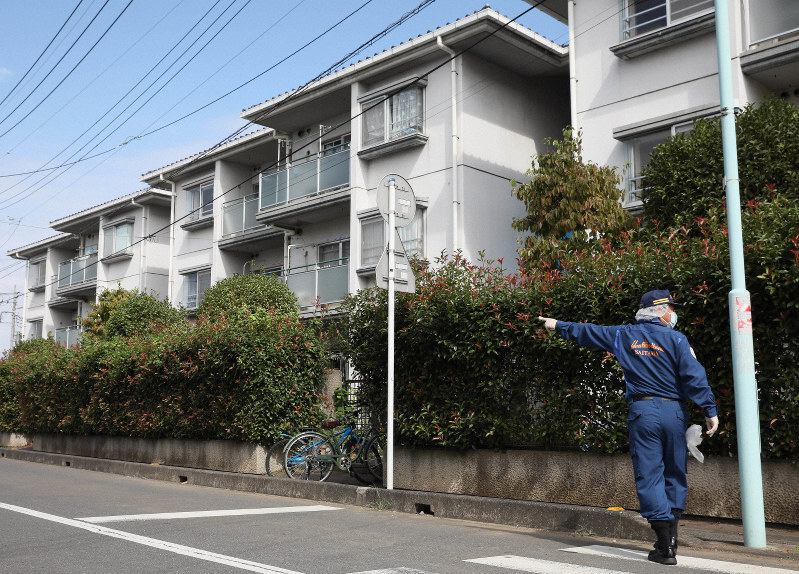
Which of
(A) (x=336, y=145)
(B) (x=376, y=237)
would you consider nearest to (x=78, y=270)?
(A) (x=336, y=145)

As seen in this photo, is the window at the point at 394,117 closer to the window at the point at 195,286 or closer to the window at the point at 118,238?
the window at the point at 195,286

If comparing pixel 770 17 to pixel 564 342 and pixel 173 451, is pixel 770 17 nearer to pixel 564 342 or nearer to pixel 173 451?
pixel 564 342

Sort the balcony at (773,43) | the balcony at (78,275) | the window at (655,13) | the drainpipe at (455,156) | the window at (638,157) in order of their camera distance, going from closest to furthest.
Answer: the balcony at (773,43), the window at (655,13), the window at (638,157), the drainpipe at (455,156), the balcony at (78,275)

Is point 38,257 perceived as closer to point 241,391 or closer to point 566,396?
point 241,391

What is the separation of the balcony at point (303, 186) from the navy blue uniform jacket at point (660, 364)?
1547 centimetres

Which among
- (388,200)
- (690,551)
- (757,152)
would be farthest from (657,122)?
(690,551)

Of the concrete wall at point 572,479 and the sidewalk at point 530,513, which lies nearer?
the sidewalk at point 530,513

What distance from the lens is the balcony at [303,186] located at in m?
21.1

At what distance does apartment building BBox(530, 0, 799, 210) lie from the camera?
13672mm

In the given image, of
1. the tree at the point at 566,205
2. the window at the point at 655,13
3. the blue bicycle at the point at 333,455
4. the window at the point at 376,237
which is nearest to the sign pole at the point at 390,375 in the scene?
the blue bicycle at the point at 333,455

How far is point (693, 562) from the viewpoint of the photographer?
17.5 ft

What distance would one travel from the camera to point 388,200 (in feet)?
30.2

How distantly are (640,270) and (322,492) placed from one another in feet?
15.7

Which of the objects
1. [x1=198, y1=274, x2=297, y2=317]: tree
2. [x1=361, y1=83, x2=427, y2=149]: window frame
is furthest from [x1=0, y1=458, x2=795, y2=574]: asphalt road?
[x1=361, y1=83, x2=427, y2=149]: window frame
